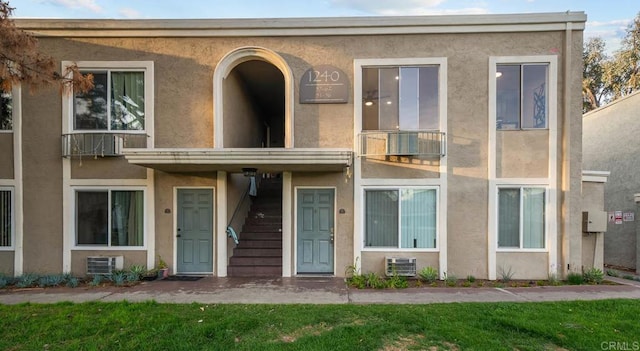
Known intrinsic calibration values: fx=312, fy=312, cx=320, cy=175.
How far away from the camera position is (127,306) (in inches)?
212

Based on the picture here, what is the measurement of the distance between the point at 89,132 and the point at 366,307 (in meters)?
7.65

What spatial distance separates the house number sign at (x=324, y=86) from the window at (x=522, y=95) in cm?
382

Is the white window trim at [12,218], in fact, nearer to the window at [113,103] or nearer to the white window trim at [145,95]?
the white window trim at [145,95]

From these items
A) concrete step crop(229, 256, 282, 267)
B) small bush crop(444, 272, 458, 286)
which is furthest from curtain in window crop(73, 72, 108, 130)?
small bush crop(444, 272, 458, 286)

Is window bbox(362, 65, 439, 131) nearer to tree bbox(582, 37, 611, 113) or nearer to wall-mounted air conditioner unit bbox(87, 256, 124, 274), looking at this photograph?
wall-mounted air conditioner unit bbox(87, 256, 124, 274)

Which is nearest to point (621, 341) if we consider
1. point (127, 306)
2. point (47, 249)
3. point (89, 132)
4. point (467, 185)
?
point (467, 185)

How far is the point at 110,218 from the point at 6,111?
375 centimetres

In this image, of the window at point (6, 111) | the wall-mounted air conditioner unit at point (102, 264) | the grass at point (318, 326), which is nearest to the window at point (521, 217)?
the grass at point (318, 326)

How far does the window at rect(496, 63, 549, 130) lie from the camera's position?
25.1ft

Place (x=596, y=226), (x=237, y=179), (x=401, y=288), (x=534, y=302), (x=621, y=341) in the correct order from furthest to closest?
(x=237, y=179) → (x=596, y=226) → (x=401, y=288) → (x=534, y=302) → (x=621, y=341)

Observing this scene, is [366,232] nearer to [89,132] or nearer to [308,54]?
[308,54]

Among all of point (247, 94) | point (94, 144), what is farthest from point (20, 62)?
point (247, 94)

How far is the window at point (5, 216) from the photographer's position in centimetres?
770

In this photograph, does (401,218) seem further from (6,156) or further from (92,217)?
(6,156)
